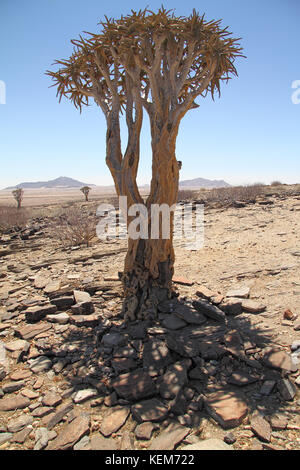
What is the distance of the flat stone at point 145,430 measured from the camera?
2.19 metres

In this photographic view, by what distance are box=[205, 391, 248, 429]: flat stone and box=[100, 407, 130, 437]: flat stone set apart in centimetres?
70

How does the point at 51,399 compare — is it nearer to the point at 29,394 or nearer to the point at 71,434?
the point at 29,394

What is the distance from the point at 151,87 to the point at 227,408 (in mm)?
3698

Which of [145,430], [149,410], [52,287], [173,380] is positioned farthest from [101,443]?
[52,287]

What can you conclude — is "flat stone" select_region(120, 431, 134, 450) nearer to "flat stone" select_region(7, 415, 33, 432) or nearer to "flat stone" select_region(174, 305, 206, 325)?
"flat stone" select_region(7, 415, 33, 432)

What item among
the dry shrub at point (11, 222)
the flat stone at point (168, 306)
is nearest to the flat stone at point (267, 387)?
the flat stone at point (168, 306)

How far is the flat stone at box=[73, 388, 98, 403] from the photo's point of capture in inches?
104

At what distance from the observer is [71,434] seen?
2252mm

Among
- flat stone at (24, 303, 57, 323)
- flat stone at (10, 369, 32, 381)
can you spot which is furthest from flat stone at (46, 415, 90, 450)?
flat stone at (24, 303, 57, 323)

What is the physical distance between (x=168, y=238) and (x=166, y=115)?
1687 mm

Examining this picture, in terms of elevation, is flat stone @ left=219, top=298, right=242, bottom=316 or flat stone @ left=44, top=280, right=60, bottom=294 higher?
flat stone @ left=219, top=298, right=242, bottom=316

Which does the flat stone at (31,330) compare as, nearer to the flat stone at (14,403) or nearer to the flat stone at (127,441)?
the flat stone at (14,403)

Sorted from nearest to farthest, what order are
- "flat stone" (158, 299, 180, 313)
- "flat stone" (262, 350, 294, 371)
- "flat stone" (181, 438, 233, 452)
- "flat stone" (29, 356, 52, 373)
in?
1. "flat stone" (181, 438, 233, 452)
2. "flat stone" (262, 350, 294, 371)
3. "flat stone" (29, 356, 52, 373)
4. "flat stone" (158, 299, 180, 313)
